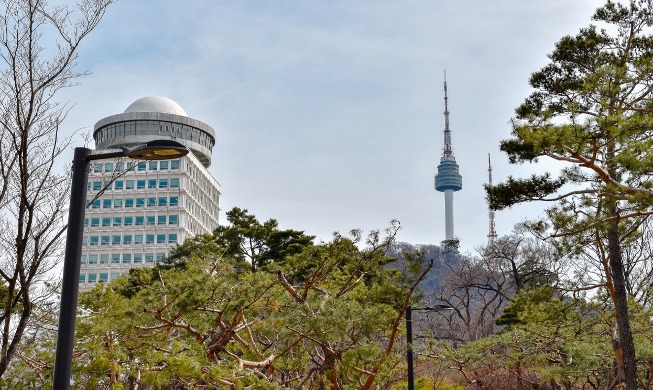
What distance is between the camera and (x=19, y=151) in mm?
7516

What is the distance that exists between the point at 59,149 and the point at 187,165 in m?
65.3

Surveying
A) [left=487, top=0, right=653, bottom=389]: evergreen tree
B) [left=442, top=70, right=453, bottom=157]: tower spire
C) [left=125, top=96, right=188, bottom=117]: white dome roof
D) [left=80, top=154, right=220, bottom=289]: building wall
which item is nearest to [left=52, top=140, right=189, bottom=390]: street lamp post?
[left=487, top=0, right=653, bottom=389]: evergreen tree

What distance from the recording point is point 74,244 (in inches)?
192

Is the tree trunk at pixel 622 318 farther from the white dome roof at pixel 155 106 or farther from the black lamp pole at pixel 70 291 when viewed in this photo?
the white dome roof at pixel 155 106

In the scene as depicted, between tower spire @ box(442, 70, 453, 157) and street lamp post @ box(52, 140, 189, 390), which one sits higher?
tower spire @ box(442, 70, 453, 157)

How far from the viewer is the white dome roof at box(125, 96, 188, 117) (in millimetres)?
76250

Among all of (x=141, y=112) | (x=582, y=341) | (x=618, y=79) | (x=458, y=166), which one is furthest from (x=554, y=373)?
(x=458, y=166)

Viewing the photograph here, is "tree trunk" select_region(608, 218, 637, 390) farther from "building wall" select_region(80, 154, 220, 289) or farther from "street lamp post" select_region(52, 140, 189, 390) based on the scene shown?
"building wall" select_region(80, 154, 220, 289)

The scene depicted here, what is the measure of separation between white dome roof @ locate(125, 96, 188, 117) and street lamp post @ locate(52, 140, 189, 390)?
2881 inches

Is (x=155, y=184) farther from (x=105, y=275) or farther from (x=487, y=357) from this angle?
(x=487, y=357)

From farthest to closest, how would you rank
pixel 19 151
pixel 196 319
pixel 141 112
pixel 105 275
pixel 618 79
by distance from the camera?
pixel 141 112, pixel 105 275, pixel 196 319, pixel 618 79, pixel 19 151

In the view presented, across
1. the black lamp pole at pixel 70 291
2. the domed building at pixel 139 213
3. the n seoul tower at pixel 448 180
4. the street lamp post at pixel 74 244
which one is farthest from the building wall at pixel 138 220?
the n seoul tower at pixel 448 180

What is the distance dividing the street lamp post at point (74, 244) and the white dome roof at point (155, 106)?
73177 mm

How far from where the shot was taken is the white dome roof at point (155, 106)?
76250mm
